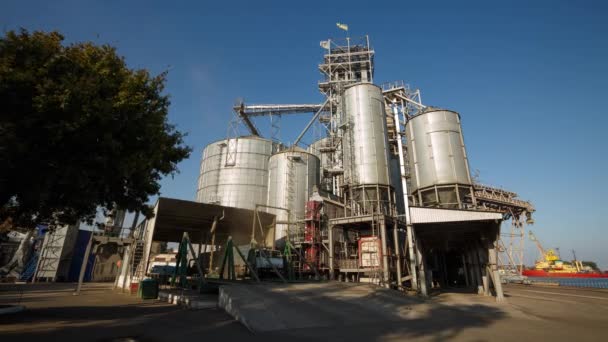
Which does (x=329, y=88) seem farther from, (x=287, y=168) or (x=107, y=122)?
(x=107, y=122)

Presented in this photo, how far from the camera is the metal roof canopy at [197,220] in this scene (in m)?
25.0

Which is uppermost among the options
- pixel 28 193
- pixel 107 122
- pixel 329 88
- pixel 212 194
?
pixel 329 88

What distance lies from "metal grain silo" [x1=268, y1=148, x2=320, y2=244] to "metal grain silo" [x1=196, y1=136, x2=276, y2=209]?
292 inches

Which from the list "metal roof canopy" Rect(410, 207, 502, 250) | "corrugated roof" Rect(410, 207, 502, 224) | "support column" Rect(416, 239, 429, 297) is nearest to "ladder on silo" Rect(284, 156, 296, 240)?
"metal roof canopy" Rect(410, 207, 502, 250)

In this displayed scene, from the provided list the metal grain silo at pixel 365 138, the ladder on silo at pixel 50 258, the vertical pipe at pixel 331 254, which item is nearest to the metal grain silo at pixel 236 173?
the ladder on silo at pixel 50 258

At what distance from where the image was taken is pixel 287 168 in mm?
39125

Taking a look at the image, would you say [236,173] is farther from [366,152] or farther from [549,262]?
[549,262]

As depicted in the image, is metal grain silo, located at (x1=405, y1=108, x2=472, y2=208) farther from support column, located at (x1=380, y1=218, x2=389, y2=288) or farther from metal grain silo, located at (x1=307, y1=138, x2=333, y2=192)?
metal grain silo, located at (x1=307, y1=138, x2=333, y2=192)

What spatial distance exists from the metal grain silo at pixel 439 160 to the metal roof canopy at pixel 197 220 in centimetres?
1462

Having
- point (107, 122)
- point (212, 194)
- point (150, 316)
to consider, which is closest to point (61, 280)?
point (212, 194)

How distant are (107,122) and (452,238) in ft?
87.2

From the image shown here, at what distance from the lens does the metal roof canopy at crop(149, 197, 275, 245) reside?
25.0 m

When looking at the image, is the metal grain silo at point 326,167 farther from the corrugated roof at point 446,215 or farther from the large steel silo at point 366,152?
the corrugated roof at point 446,215

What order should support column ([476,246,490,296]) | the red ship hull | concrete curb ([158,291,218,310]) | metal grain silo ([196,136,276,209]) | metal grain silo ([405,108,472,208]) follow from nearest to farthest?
1. concrete curb ([158,291,218,310])
2. support column ([476,246,490,296])
3. metal grain silo ([405,108,472,208])
4. metal grain silo ([196,136,276,209])
5. the red ship hull
